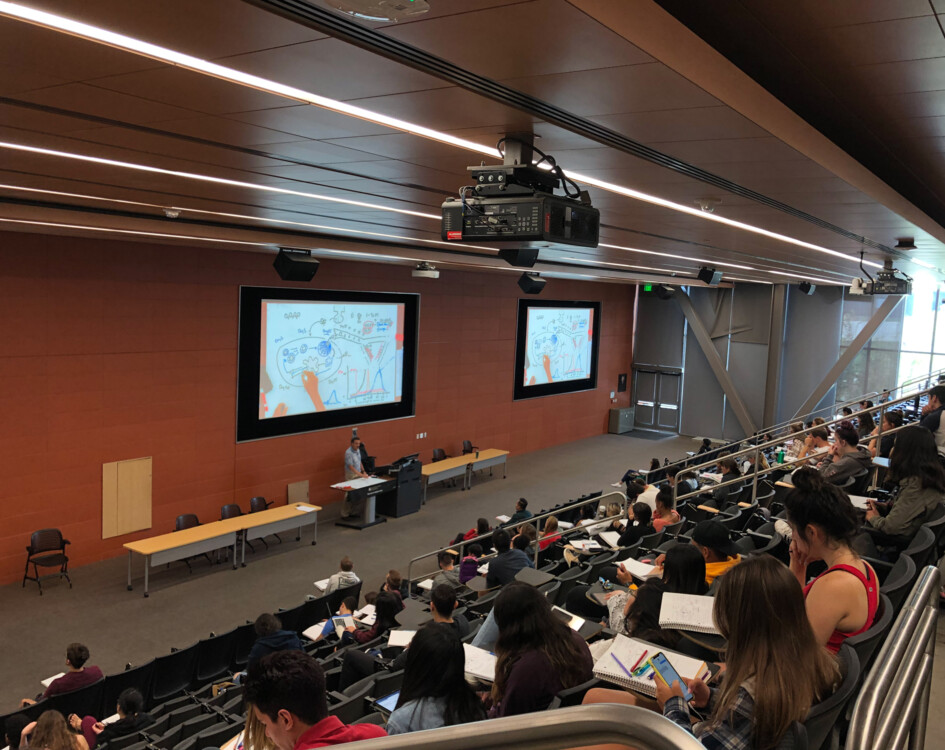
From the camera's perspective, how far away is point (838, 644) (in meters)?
2.62

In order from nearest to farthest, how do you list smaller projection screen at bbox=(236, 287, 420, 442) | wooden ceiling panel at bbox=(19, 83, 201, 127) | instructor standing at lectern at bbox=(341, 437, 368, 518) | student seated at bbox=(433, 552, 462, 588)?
wooden ceiling panel at bbox=(19, 83, 201, 127) < student seated at bbox=(433, 552, 462, 588) < smaller projection screen at bbox=(236, 287, 420, 442) < instructor standing at lectern at bbox=(341, 437, 368, 518)

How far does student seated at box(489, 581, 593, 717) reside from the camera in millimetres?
3031

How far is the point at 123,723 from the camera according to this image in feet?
17.0

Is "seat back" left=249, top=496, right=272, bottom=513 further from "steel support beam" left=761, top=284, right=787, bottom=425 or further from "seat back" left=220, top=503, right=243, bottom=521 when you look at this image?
"steel support beam" left=761, top=284, right=787, bottom=425

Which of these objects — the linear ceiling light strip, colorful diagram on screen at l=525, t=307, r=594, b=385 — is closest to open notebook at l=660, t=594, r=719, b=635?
the linear ceiling light strip

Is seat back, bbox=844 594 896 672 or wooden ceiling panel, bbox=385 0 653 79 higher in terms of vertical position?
wooden ceiling panel, bbox=385 0 653 79

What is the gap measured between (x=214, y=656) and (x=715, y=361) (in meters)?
15.8

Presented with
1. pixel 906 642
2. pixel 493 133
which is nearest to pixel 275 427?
pixel 493 133

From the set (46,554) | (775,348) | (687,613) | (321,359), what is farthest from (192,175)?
(775,348)

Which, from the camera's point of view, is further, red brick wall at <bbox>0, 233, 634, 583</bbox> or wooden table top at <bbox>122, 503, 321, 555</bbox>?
wooden table top at <bbox>122, 503, 321, 555</bbox>

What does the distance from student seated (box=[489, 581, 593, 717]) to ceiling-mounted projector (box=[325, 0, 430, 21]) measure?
2.37m

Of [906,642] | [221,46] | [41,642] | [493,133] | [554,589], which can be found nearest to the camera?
[906,642]

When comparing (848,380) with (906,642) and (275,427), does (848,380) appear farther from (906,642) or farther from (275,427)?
Result: (906,642)

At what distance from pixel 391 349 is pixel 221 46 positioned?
37.1 ft
